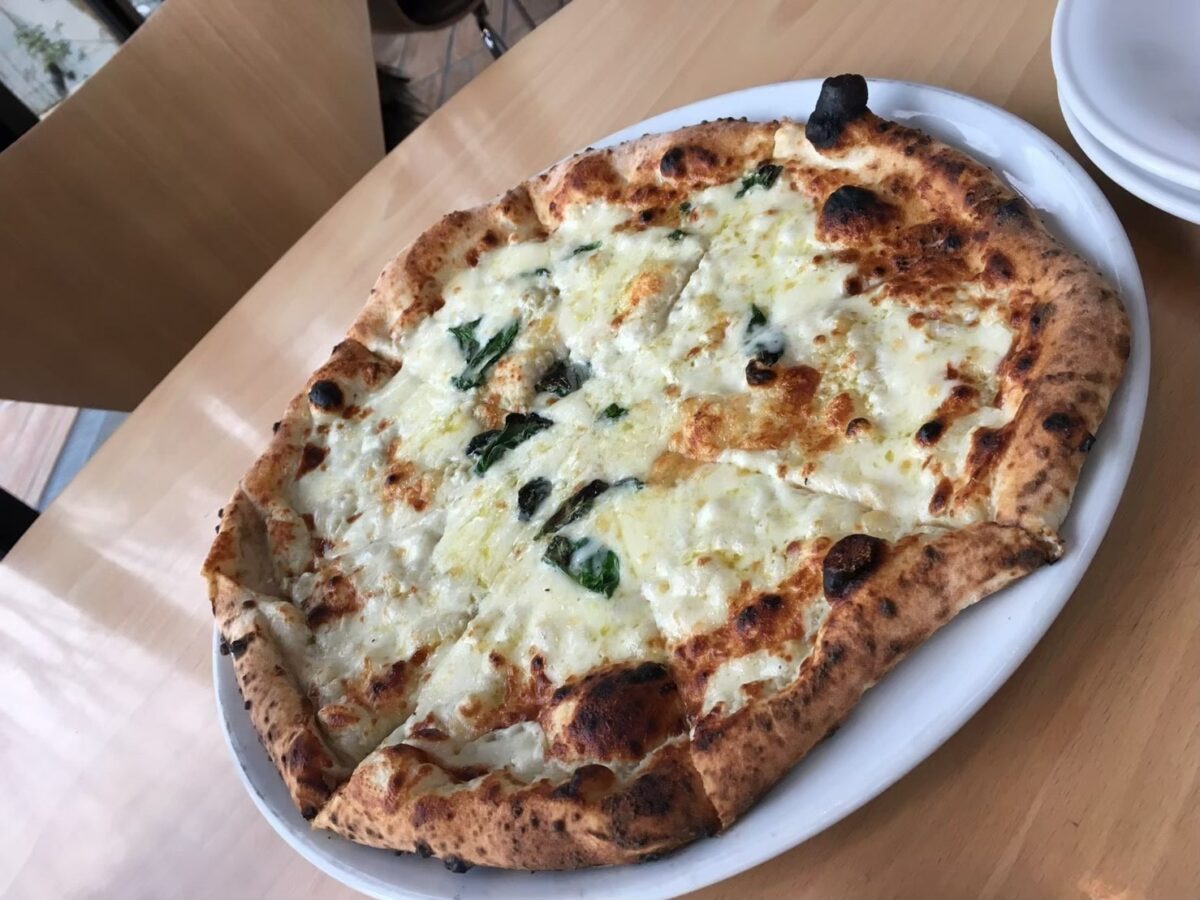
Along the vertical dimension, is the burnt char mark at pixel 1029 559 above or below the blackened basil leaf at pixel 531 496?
below

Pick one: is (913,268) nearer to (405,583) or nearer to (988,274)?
(988,274)

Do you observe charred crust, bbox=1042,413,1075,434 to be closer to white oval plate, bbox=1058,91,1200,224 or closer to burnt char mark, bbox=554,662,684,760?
white oval plate, bbox=1058,91,1200,224

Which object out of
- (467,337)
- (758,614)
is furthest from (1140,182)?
(467,337)

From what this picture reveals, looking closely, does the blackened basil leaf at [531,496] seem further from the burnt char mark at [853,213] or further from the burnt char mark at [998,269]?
the burnt char mark at [998,269]

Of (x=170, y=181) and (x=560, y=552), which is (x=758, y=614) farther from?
(x=170, y=181)

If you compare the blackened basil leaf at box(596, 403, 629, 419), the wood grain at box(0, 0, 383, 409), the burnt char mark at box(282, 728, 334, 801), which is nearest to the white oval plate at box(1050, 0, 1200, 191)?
the blackened basil leaf at box(596, 403, 629, 419)

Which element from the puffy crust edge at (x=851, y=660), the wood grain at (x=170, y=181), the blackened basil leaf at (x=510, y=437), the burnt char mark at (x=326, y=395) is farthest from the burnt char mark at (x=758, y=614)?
the wood grain at (x=170, y=181)
